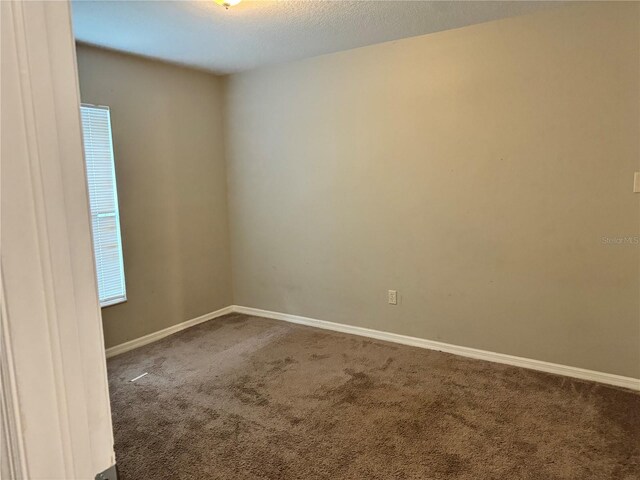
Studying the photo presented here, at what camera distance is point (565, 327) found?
2.95 m

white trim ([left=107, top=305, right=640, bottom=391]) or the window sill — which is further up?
the window sill

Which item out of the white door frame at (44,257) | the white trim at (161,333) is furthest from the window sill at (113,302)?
the white door frame at (44,257)

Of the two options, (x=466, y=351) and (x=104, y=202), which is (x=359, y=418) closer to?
(x=466, y=351)

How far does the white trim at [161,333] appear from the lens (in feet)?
11.5

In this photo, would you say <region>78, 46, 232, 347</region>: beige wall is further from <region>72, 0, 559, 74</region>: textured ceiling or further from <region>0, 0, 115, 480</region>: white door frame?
<region>0, 0, 115, 480</region>: white door frame

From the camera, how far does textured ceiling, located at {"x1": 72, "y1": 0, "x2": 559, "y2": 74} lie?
2.52 m

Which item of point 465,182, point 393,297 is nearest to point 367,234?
point 393,297

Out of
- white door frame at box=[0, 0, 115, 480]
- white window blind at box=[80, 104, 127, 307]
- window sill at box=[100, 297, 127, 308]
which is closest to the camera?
white door frame at box=[0, 0, 115, 480]

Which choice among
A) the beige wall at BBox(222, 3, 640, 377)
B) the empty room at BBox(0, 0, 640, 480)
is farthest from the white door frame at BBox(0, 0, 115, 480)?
the beige wall at BBox(222, 3, 640, 377)

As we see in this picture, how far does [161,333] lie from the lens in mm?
3844

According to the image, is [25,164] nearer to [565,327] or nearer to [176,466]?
[176,466]

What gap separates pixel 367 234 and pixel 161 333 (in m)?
1.99

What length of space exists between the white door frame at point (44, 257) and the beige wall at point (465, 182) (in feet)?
9.68

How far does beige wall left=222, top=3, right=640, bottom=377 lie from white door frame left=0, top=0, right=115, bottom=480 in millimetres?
2951
